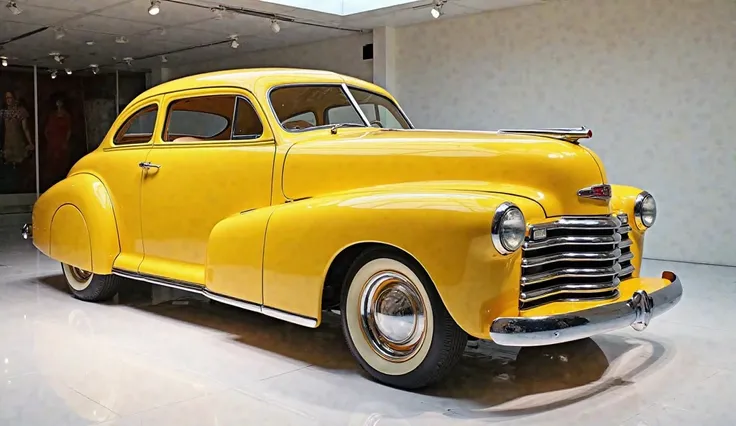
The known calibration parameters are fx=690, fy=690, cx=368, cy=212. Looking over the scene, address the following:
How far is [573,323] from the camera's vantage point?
2861 millimetres

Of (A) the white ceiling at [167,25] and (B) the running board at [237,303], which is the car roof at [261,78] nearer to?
(B) the running board at [237,303]

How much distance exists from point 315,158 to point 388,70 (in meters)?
6.09

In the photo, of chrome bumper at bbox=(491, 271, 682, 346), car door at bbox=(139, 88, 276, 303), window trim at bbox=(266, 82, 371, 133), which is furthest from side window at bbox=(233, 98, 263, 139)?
chrome bumper at bbox=(491, 271, 682, 346)

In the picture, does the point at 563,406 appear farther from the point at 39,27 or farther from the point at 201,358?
the point at 39,27

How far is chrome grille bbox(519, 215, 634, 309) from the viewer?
2.96 metres

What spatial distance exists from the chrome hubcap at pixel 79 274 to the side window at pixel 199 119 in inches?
52.4

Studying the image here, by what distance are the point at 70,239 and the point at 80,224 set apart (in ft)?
0.53

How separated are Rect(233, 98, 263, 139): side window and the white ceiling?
13.5 ft

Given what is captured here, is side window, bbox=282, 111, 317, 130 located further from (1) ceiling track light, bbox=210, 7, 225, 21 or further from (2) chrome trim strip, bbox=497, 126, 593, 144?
(1) ceiling track light, bbox=210, 7, 225, 21

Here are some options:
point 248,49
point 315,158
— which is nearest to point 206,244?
point 315,158

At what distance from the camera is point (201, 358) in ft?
12.1

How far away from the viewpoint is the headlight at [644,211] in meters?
3.79

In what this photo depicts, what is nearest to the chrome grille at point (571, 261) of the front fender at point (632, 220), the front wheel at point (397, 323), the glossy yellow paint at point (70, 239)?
the front wheel at point (397, 323)

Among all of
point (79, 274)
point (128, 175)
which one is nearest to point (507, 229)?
point (128, 175)
